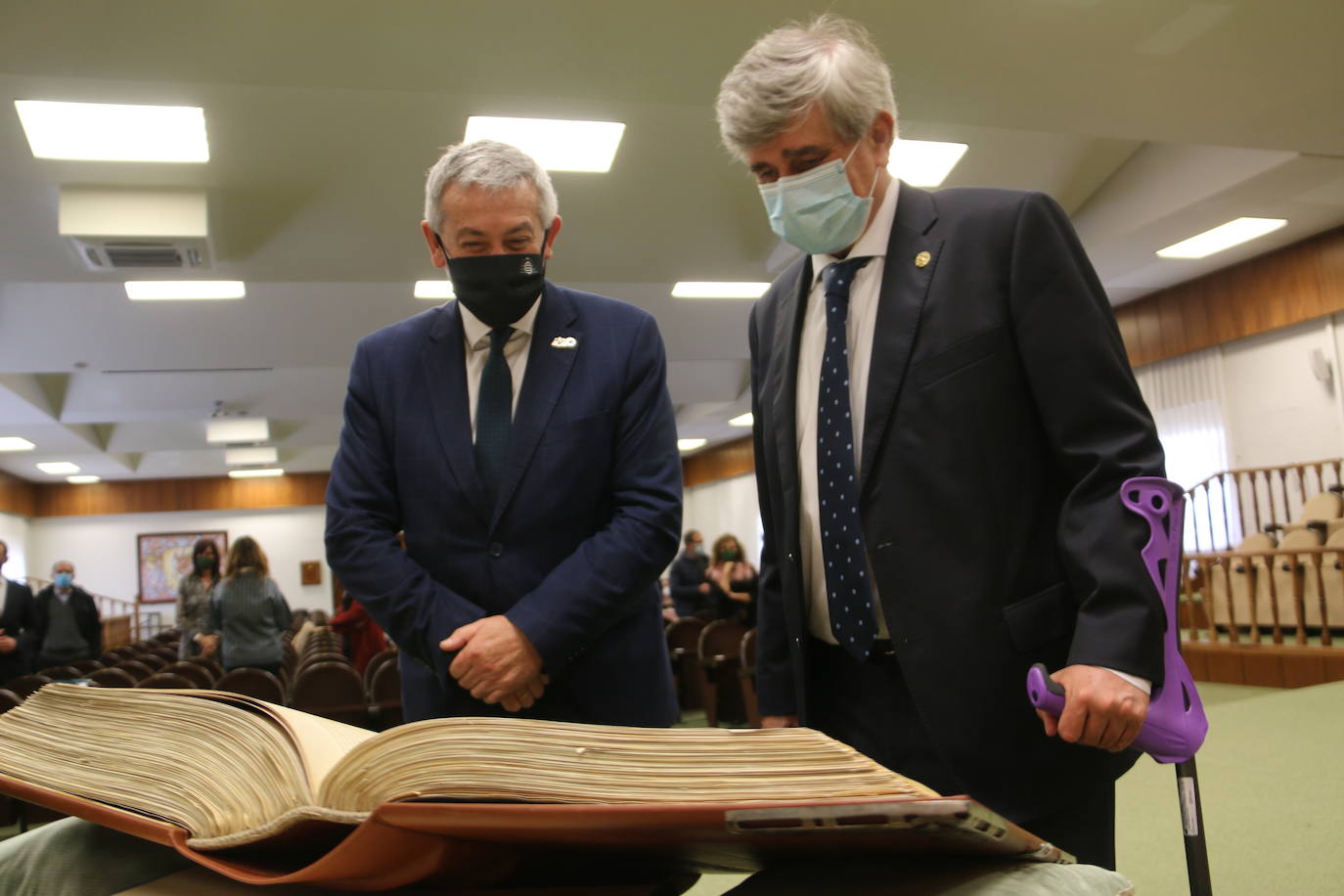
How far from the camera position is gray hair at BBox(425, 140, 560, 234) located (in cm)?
138

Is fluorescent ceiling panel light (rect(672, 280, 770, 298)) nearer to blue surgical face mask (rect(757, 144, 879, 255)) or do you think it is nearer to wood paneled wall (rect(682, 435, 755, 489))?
blue surgical face mask (rect(757, 144, 879, 255))

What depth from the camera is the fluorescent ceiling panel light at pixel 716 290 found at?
30.8 ft

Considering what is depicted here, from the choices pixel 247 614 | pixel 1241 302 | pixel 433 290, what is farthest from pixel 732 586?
pixel 1241 302

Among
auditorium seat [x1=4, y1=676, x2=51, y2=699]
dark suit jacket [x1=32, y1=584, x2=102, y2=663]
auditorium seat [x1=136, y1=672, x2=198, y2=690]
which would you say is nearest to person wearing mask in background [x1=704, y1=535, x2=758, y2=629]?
auditorium seat [x1=136, y1=672, x2=198, y2=690]

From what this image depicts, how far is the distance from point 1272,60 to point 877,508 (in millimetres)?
5184

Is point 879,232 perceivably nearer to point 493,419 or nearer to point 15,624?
point 493,419

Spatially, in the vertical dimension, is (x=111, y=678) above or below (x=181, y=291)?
below

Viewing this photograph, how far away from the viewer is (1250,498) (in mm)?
10383

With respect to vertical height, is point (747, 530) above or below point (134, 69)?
below

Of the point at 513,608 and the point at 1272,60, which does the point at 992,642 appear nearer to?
the point at 513,608

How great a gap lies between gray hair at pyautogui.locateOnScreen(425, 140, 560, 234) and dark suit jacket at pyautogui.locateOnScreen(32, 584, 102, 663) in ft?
23.8

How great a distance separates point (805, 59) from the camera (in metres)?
1.27

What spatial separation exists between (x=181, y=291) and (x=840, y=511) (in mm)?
8863

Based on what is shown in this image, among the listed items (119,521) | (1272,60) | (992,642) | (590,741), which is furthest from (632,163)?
(119,521)
